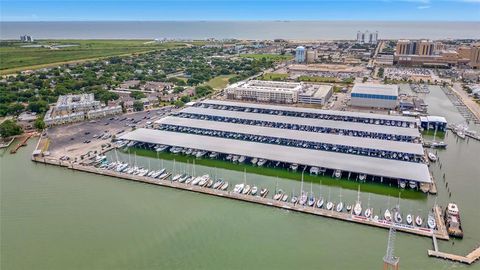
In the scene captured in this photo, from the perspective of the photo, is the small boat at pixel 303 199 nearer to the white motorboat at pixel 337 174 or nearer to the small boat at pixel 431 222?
the white motorboat at pixel 337 174

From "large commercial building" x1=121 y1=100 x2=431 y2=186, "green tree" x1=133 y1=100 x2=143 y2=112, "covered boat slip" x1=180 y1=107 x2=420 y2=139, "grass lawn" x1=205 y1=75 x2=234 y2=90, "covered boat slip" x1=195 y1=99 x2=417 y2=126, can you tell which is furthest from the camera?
"grass lawn" x1=205 y1=75 x2=234 y2=90

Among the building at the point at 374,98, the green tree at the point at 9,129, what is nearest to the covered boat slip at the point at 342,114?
the building at the point at 374,98

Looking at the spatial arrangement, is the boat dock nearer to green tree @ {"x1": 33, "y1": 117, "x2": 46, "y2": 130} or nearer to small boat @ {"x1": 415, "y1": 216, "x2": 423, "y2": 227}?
small boat @ {"x1": 415, "y1": 216, "x2": 423, "y2": 227}

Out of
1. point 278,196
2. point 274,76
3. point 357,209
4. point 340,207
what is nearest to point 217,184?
point 278,196

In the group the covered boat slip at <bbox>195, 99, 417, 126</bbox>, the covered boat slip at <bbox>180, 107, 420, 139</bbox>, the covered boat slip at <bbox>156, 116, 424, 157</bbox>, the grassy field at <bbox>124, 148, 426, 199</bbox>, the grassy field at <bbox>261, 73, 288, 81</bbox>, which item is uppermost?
the grassy field at <bbox>261, 73, 288, 81</bbox>

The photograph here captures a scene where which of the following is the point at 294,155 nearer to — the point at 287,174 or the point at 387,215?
the point at 287,174

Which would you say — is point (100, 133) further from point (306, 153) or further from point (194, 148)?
point (306, 153)

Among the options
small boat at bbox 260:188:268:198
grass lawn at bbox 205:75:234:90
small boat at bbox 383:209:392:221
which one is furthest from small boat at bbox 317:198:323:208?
grass lawn at bbox 205:75:234:90
